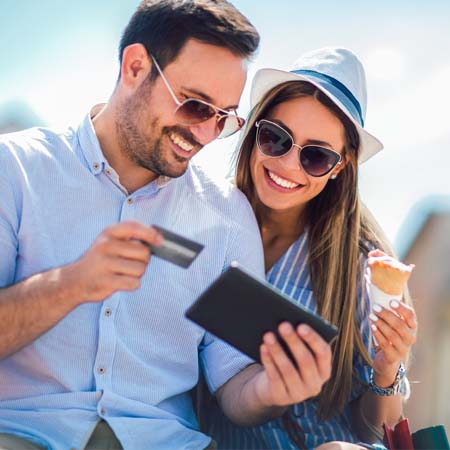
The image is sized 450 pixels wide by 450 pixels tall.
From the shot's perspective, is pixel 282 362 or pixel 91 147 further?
pixel 91 147

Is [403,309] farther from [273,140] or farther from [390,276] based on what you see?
[273,140]

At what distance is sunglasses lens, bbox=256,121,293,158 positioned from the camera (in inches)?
148

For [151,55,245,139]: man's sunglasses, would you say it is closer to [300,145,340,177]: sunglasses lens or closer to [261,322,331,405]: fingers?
[300,145,340,177]: sunglasses lens

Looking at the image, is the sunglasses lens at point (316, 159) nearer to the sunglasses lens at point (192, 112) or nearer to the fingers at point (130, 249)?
the sunglasses lens at point (192, 112)

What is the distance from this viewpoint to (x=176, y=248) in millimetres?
2248

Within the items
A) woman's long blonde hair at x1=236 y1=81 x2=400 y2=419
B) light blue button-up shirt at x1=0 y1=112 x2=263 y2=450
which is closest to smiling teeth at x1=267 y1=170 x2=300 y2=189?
woman's long blonde hair at x1=236 y1=81 x2=400 y2=419

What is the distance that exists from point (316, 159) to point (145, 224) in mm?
1211

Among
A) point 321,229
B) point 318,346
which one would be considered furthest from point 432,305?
point 318,346

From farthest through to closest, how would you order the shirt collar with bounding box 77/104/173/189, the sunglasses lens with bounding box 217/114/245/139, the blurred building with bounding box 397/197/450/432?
1. the blurred building with bounding box 397/197/450/432
2. the sunglasses lens with bounding box 217/114/245/139
3. the shirt collar with bounding box 77/104/173/189

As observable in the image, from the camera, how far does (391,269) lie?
323cm

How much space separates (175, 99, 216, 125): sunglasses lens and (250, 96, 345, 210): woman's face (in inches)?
25.6

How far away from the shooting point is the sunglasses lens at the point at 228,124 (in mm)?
3361

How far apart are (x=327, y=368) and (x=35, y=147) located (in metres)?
1.53

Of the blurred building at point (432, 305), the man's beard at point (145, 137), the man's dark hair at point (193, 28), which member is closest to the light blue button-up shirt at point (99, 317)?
the man's beard at point (145, 137)
